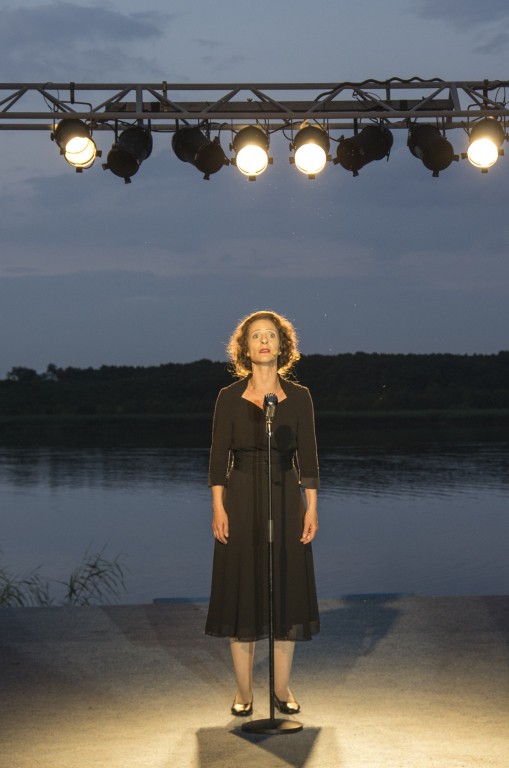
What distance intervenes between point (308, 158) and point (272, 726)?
10.5 ft

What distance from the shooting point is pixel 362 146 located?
6352 millimetres

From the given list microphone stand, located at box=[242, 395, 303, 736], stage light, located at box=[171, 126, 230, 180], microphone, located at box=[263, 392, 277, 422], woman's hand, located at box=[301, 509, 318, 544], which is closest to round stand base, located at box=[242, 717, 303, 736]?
microphone stand, located at box=[242, 395, 303, 736]

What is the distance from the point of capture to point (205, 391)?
56031mm

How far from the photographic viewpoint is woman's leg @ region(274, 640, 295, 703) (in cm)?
435

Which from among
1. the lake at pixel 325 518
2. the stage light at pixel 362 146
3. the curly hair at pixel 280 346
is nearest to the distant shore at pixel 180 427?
the lake at pixel 325 518

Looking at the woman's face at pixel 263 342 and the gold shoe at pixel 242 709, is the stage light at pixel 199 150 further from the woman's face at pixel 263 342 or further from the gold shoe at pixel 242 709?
the gold shoe at pixel 242 709

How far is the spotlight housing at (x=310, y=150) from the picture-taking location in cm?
626

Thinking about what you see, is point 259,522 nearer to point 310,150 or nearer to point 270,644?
point 270,644

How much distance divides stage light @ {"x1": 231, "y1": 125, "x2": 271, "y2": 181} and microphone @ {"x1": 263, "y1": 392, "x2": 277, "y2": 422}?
247 centimetres

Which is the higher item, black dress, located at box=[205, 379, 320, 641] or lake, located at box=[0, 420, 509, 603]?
black dress, located at box=[205, 379, 320, 641]

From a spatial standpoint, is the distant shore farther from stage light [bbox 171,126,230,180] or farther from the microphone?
the microphone

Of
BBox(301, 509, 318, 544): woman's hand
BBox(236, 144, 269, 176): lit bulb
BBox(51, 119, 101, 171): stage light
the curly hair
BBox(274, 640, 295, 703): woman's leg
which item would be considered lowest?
BBox(274, 640, 295, 703): woman's leg

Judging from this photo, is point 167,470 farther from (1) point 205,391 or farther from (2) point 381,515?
(1) point 205,391

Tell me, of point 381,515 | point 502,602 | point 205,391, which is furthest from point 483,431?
point 502,602
